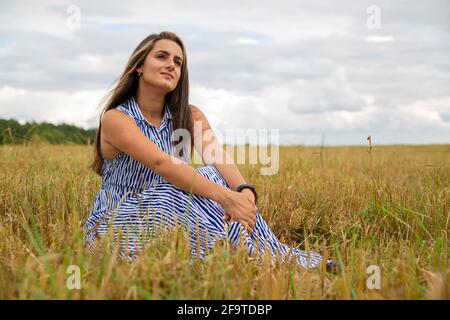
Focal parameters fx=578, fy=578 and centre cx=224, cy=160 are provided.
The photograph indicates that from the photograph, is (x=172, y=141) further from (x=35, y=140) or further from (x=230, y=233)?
(x=35, y=140)

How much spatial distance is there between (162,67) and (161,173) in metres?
0.75

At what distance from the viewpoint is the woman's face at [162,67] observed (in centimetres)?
371

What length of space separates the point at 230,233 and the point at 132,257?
0.70m

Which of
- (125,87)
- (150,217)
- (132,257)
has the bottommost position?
(132,257)

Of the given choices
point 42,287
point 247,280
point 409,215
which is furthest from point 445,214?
point 42,287

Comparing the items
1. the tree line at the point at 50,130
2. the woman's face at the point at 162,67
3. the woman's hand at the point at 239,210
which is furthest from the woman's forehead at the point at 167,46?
the tree line at the point at 50,130

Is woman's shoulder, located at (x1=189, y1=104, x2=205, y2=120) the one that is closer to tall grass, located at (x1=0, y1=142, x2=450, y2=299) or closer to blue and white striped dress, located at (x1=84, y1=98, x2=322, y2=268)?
blue and white striped dress, located at (x1=84, y1=98, x2=322, y2=268)

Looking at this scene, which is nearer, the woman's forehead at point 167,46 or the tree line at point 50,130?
the woman's forehead at point 167,46

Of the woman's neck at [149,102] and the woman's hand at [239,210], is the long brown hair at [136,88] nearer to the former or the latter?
the woman's neck at [149,102]

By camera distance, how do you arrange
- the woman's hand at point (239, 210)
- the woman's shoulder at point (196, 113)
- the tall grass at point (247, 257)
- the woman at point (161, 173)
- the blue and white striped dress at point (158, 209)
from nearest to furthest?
the tall grass at point (247, 257)
the blue and white striped dress at point (158, 209)
the woman at point (161, 173)
the woman's hand at point (239, 210)
the woman's shoulder at point (196, 113)

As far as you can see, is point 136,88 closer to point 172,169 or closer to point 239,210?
point 172,169

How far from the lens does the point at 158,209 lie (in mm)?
3184

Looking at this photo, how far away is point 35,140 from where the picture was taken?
25.3 ft

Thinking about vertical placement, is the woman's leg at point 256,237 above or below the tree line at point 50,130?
below
